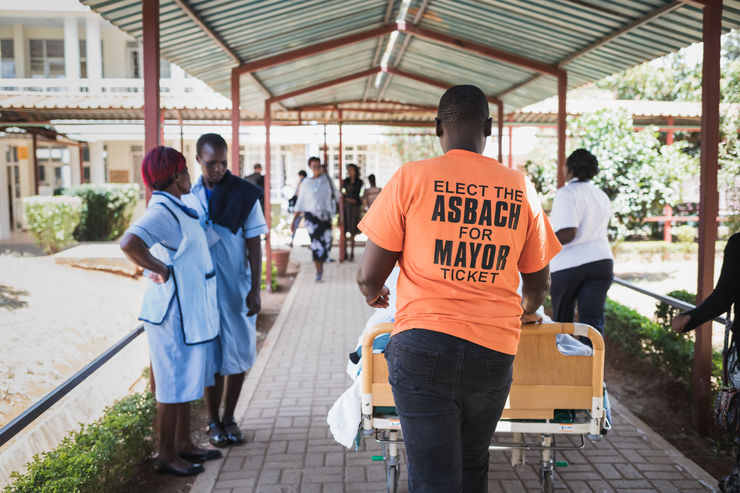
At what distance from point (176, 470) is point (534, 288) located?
8.13 ft

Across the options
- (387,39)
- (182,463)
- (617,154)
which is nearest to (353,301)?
(387,39)

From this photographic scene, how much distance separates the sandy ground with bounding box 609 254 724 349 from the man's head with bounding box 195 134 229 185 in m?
7.14

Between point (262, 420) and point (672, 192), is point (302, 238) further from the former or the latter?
point (262, 420)

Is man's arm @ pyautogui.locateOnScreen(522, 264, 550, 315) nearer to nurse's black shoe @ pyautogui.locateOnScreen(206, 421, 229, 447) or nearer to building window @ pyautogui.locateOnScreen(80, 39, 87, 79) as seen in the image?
nurse's black shoe @ pyautogui.locateOnScreen(206, 421, 229, 447)

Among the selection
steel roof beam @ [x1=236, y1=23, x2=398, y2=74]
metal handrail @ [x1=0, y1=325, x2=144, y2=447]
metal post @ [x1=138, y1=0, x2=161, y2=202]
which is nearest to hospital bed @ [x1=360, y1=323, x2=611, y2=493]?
metal handrail @ [x1=0, y1=325, x2=144, y2=447]

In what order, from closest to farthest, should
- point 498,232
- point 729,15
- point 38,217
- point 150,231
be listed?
point 498,232 → point 150,231 → point 729,15 → point 38,217

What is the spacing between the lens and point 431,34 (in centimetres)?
812

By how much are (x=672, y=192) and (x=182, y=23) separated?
10540mm

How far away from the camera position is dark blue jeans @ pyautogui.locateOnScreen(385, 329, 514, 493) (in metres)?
2.10

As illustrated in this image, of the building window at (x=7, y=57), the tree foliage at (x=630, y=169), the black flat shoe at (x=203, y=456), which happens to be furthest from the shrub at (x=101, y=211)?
the black flat shoe at (x=203, y=456)

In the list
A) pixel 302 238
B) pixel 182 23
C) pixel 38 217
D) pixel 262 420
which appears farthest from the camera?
pixel 302 238

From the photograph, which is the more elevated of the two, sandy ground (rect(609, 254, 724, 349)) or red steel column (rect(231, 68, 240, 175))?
red steel column (rect(231, 68, 240, 175))

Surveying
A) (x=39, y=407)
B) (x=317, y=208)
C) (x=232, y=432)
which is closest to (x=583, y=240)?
(x=232, y=432)

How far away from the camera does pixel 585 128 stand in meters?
13.8
